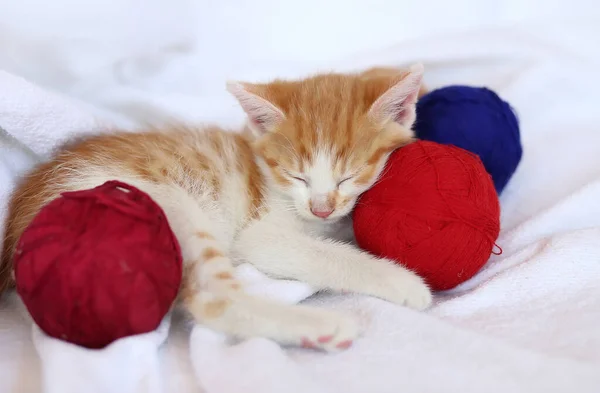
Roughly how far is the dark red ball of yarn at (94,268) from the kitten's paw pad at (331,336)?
0.25 meters

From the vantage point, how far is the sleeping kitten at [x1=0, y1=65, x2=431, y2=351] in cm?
118

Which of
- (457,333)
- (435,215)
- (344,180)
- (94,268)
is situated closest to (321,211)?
(344,180)

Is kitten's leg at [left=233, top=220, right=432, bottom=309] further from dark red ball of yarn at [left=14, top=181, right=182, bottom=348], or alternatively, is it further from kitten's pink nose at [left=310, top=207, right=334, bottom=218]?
dark red ball of yarn at [left=14, top=181, right=182, bottom=348]

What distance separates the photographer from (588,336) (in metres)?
1.01

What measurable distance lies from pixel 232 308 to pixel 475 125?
73 cm

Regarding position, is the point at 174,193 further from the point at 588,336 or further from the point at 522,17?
the point at 522,17

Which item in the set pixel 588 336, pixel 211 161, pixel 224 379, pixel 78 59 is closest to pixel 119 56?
pixel 78 59

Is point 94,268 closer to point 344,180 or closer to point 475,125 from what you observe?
point 344,180

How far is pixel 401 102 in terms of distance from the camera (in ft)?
4.24

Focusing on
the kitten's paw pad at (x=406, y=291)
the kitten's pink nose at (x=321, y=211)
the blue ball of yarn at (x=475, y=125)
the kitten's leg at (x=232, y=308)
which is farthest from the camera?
the blue ball of yarn at (x=475, y=125)

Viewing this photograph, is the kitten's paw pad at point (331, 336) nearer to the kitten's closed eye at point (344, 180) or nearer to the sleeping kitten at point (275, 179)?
the sleeping kitten at point (275, 179)

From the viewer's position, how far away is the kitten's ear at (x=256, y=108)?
1264 millimetres

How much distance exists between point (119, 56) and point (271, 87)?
2.08 ft

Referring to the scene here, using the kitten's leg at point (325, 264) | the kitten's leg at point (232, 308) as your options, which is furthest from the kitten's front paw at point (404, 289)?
the kitten's leg at point (232, 308)
